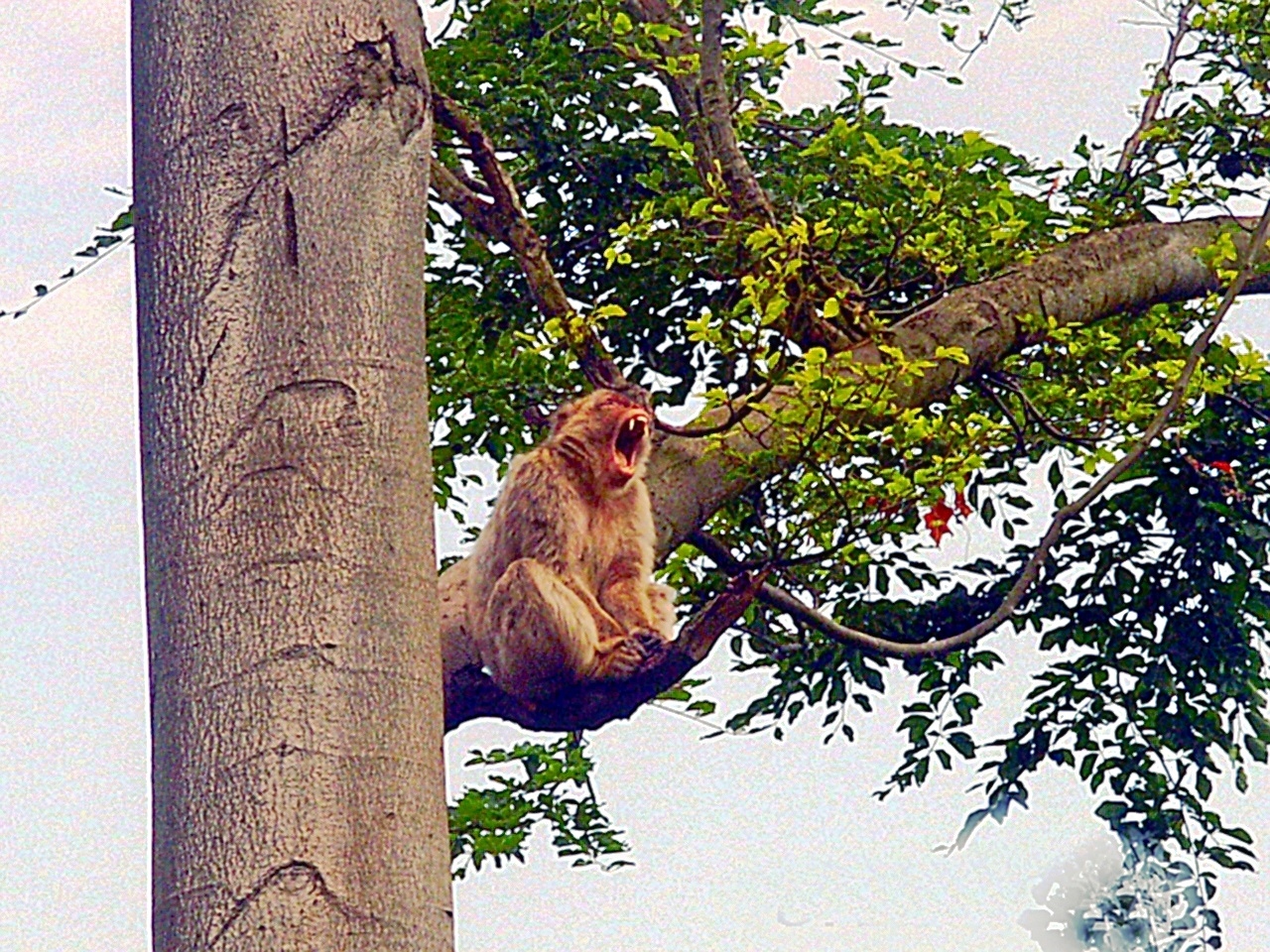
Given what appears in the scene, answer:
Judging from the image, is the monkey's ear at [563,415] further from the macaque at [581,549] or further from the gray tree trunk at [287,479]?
the gray tree trunk at [287,479]

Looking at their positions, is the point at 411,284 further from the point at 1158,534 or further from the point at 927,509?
the point at 1158,534

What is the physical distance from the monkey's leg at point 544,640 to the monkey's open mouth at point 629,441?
1.42ft

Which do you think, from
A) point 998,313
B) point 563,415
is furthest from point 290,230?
point 998,313

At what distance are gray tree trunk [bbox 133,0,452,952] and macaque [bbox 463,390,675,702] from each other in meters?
2.77

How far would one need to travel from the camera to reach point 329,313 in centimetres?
218

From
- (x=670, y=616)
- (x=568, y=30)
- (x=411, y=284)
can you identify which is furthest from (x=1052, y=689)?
(x=411, y=284)

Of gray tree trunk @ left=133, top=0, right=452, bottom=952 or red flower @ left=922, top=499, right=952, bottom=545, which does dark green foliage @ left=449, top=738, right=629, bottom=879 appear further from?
gray tree trunk @ left=133, top=0, right=452, bottom=952

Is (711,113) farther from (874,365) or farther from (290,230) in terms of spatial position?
(290,230)

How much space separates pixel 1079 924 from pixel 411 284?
2813 millimetres

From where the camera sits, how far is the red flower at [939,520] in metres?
5.20

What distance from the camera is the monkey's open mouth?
5.31m

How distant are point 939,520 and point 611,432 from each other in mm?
1031

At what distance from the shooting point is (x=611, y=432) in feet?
17.7

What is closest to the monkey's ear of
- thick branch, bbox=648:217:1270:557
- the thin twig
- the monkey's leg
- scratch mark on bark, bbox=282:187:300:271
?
thick branch, bbox=648:217:1270:557
